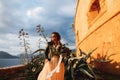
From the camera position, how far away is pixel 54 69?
467cm

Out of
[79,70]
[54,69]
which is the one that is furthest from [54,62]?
[79,70]

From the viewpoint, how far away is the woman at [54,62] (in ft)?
15.0

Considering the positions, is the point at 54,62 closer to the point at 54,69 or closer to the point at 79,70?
the point at 54,69

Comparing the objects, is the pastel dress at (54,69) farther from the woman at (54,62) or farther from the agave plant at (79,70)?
the agave plant at (79,70)

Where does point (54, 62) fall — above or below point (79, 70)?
above

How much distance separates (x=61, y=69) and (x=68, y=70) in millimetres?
1066

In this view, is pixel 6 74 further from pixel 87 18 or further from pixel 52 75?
pixel 87 18

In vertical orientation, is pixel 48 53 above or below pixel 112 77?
above

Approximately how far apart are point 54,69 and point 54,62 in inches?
5.9

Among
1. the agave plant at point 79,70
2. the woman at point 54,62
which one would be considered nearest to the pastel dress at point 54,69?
the woman at point 54,62

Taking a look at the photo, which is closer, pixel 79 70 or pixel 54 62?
pixel 54 62

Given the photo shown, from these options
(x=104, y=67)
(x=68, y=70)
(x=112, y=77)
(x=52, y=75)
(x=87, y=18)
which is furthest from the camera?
(x=87, y=18)

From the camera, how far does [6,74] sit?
21.6 ft

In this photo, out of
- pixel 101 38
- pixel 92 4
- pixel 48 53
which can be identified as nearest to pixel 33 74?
pixel 48 53
